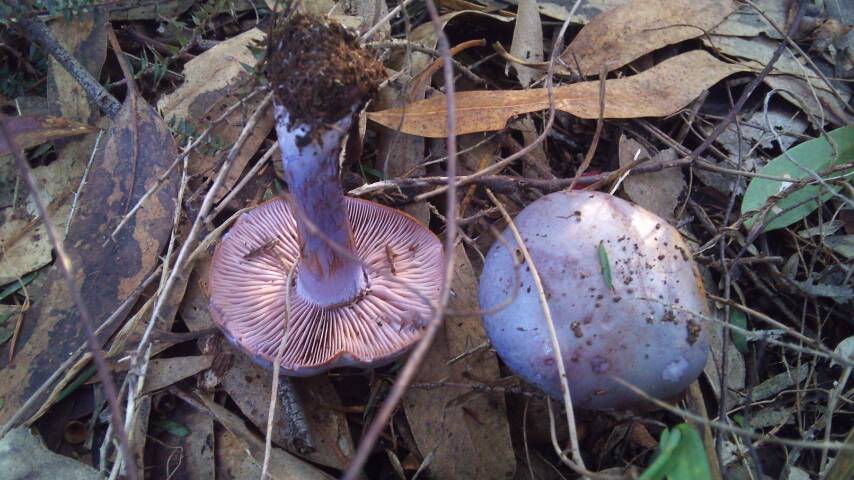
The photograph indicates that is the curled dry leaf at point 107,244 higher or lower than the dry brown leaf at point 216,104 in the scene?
lower

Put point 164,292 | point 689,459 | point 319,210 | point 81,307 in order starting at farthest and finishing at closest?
1. point 164,292
2. point 319,210
3. point 689,459
4. point 81,307

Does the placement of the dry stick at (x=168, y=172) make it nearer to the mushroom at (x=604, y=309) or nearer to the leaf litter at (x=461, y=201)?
the leaf litter at (x=461, y=201)

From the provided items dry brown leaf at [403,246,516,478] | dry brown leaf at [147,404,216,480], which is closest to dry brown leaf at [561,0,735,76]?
dry brown leaf at [403,246,516,478]

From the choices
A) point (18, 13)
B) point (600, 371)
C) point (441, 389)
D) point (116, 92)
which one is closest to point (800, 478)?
point (600, 371)

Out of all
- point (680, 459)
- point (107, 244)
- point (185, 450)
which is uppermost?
point (107, 244)

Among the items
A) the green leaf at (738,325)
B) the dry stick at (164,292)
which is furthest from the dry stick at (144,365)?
the green leaf at (738,325)

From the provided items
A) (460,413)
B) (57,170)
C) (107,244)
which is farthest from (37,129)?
(460,413)

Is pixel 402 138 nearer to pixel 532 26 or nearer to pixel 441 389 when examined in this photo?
pixel 532 26

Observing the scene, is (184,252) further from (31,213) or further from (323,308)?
(31,213)
